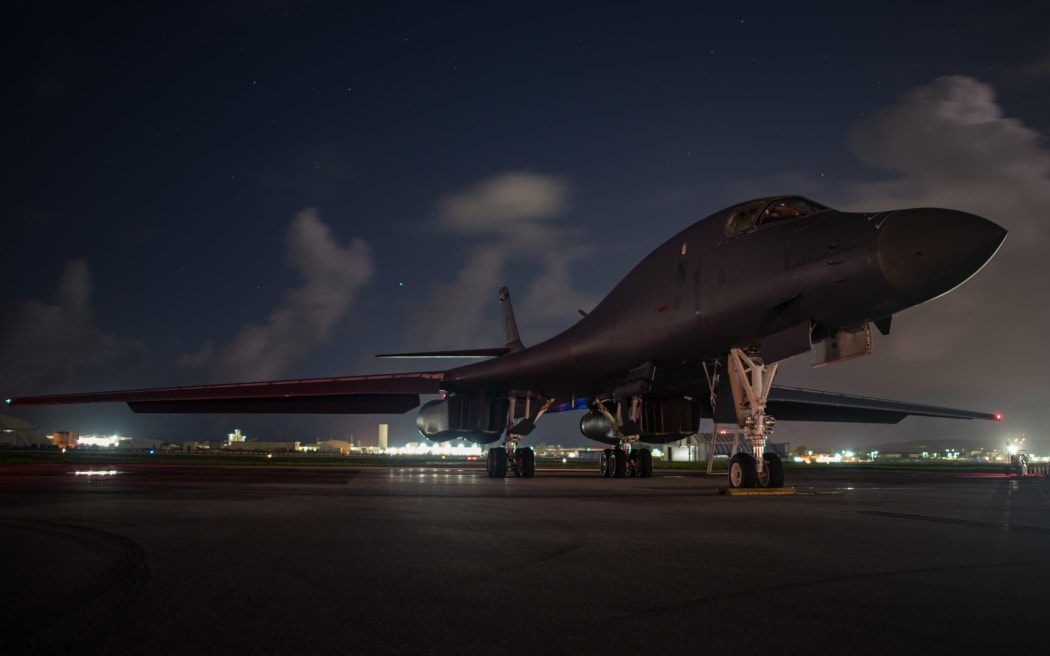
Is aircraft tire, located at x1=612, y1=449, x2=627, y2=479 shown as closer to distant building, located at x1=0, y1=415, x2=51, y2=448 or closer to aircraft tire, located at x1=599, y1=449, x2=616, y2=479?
aircraft tire, located at x1=599, y1=449, x2=616, y2=479

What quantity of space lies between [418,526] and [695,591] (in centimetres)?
323

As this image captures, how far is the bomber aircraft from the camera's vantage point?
8.79 meters

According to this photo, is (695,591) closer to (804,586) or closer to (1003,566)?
(804,586)

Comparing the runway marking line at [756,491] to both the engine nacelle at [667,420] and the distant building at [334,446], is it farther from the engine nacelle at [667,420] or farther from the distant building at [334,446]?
the distant building at [334,446]

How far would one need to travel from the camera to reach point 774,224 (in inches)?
424

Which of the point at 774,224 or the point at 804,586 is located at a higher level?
the point at 774,224

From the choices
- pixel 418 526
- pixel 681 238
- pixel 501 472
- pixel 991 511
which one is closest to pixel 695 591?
pixel 418 526

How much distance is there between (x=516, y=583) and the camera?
3.68m

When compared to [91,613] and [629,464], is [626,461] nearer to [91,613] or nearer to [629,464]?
[629,464]

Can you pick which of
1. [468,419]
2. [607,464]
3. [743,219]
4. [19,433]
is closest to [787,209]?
[743,219]

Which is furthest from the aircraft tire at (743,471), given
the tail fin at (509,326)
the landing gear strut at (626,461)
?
the tail fin at (509,326)

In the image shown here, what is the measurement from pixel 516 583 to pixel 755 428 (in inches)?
318

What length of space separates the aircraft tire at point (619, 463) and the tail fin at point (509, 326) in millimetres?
7766

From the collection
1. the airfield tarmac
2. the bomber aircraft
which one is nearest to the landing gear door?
the bomber aircraft
